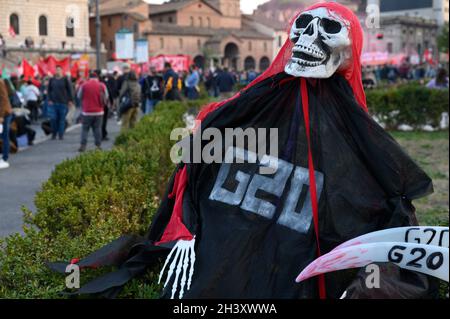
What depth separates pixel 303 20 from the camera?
3.11m

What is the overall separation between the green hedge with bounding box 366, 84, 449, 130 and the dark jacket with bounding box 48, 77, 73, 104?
739cm

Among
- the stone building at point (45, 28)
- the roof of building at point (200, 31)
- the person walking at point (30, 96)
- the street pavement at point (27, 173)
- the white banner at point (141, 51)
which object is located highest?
the roof of building at point (200, 31)

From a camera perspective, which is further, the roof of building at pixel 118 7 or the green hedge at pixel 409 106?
the roof of building at pixel 118 7

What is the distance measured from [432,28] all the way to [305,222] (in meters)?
76.7

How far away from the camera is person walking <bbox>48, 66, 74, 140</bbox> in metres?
13.6

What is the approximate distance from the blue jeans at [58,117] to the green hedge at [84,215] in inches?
297

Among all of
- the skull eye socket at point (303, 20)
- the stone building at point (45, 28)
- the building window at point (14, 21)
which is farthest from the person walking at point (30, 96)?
the building window at point (14, 21)

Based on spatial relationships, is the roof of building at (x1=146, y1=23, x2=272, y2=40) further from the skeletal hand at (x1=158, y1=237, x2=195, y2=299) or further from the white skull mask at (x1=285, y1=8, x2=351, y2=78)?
the skeletal hand at (x1=158, y1=237, x2=195, y2=299)

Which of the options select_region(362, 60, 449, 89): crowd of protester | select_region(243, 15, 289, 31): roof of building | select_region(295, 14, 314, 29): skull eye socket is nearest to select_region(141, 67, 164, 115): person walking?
select_region(362, 60, 449, 89): crowd of protester

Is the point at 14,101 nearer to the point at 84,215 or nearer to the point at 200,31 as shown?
the point at 84,215

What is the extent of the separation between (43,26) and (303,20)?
47674 mm

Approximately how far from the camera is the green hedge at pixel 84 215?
292cm

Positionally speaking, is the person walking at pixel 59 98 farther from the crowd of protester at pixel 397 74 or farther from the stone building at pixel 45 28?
the stone building at pixel 45 28

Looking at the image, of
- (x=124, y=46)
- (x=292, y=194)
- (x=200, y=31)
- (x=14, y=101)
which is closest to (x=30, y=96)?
(x=124, y=46)
